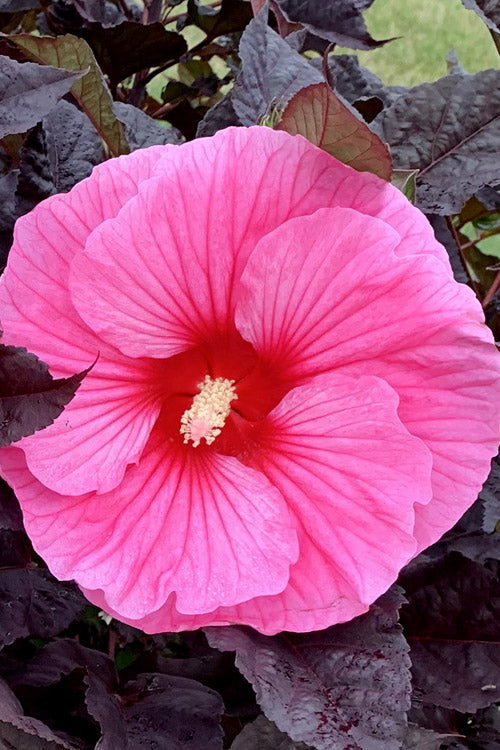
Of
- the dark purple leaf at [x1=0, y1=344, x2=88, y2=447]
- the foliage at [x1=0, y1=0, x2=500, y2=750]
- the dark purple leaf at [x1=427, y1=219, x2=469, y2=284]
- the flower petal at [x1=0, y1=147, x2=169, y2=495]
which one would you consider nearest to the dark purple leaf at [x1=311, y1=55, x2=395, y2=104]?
the foliage at [x1=0, y1=0, x2=500, y2=750]

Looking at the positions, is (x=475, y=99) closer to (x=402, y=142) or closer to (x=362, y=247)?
(x=402, y=142)

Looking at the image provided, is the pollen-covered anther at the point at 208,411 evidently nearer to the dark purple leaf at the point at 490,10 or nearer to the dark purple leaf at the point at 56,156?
the dark purple leaf at the point at 56,156

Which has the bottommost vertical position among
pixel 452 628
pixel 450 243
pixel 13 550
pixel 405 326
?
pixel 452 628

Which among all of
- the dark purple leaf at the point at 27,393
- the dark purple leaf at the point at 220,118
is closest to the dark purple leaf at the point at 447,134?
the dark purple leaf at the point at 220,118

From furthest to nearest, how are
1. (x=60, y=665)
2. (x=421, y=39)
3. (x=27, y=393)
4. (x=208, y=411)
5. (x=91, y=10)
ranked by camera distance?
(x=421, y=39) → (x=91, y=10) → (x=60, y=665) → (x=208, y=411) → (x=27, y=393)

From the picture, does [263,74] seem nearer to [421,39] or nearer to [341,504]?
[341,504]

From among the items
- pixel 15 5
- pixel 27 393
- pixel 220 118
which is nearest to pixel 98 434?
pixel 27 393

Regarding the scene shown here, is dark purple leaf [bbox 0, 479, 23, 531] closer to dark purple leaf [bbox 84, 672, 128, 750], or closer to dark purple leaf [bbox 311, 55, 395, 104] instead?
dark purple leaf [bbox 84, 672, 128, 750]

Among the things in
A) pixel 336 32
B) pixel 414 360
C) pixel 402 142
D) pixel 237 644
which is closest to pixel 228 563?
pixel 237 644
